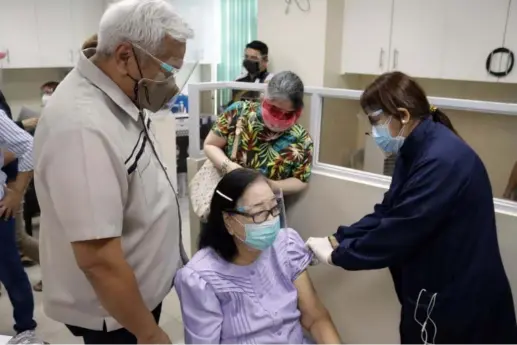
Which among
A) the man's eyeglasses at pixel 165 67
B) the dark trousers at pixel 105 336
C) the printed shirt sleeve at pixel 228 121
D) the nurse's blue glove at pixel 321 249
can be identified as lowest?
the dark trousers at pixel 105 336

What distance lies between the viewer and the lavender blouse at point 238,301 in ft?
4.42

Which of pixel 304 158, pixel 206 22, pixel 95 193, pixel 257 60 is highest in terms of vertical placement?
pixel 206 22

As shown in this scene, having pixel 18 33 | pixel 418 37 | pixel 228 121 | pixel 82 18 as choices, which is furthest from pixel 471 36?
pixel 18 33

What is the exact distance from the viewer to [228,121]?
205 centimetres

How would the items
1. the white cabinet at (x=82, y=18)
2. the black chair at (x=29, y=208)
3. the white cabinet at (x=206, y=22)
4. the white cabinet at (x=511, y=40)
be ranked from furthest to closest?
the white cabinet at (x=206, y=22), the white cabinet at (x=82, y=18), the black chair at (x=29, y=208), the white cabinet at (x=511, y=40)

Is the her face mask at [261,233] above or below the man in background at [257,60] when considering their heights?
below

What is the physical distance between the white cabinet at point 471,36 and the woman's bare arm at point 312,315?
7.81ft

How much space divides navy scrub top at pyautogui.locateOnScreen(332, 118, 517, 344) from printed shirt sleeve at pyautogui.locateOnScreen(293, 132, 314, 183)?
58 centimetres

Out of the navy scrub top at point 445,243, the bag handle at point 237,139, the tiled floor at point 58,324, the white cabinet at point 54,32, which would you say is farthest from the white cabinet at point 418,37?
the white cabinet at point 54,32

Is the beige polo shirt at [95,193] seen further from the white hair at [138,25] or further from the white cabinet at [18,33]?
the white cabinet at [18,33]

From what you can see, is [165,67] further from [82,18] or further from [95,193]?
[82,18]

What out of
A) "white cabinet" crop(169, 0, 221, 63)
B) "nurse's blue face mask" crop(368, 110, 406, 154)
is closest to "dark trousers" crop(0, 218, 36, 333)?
"nurse's blue face mask" crop(368, 110, 406, 154)

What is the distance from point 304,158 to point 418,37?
1926 millimetres

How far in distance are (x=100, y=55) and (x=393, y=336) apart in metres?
1.55
